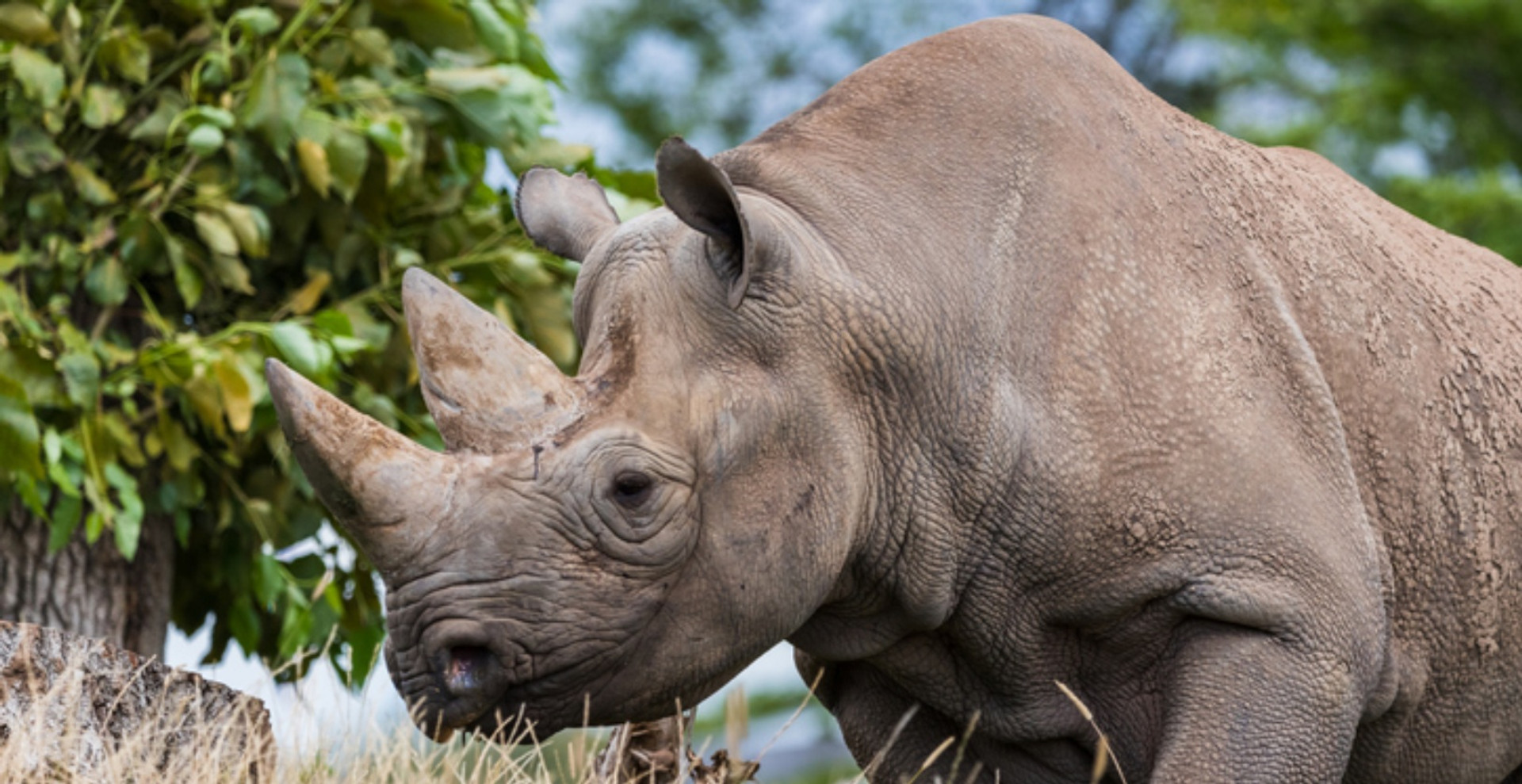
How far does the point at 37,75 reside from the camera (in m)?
5.21

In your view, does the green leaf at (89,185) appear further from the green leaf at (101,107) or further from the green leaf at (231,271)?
the green leaf at (231,271)

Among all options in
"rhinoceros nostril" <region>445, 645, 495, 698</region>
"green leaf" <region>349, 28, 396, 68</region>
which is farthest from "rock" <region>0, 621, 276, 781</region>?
"green leaf" <region>349, 28, 396, 68</region>

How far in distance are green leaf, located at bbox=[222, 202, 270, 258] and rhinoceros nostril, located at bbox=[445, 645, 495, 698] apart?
2.56 metres

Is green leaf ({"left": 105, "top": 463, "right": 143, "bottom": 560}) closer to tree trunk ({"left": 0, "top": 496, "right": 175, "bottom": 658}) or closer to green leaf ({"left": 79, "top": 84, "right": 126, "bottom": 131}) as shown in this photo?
tree trunk ({"left": 0, "top": 496, "right": 175, "bottom": 658})

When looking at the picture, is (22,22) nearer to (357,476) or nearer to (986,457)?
(357,476)

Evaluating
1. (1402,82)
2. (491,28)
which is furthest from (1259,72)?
(491,28)

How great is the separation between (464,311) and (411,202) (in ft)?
9.04

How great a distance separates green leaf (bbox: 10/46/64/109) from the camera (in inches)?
205

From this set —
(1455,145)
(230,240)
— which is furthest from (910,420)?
(1455,145)

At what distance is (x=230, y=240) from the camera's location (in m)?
5.44

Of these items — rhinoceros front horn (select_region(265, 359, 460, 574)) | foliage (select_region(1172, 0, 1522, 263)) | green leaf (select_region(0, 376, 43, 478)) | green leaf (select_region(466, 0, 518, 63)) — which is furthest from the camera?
foliage (select_region(1172, 0, 1522, 263))

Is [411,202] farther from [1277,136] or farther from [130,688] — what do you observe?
[1277,136]

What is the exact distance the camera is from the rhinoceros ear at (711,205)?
337 centimetres

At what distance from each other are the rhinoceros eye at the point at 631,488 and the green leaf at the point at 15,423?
2217 mm
